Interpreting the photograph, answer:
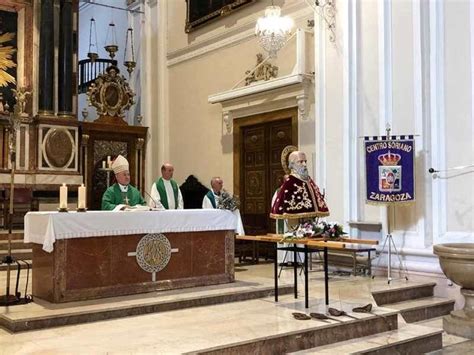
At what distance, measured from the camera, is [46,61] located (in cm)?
1148

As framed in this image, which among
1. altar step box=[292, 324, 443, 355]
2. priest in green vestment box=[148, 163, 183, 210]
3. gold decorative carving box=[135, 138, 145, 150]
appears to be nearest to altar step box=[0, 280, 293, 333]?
altar step box=[292, 324, 443, 355]

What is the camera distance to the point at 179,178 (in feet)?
40.4

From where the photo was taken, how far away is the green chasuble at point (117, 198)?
663 centimetres

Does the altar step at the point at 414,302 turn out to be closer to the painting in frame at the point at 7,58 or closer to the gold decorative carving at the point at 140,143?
the gold decorative carving at the point at 140,143

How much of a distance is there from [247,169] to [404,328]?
5564mm

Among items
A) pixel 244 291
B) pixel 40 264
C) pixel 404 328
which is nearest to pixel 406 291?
pixel 404 328

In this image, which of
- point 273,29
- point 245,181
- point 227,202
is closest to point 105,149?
point 245,181

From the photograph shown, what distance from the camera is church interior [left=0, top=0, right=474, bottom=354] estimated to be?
17.5 ft

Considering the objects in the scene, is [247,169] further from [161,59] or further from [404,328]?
[404,328]

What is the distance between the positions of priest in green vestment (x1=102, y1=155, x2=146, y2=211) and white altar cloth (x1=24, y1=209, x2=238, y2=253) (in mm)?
537

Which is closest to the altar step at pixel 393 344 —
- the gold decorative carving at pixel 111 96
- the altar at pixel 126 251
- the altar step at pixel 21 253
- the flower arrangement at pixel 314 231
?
the flower arrangement at pixel 314 231

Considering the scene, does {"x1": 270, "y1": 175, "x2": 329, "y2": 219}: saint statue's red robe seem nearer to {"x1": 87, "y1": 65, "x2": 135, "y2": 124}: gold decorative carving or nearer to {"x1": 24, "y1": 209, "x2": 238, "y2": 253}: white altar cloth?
{"x1": 24, "y1": 209, "x2": 238, "y2": 253}: white altar cloth

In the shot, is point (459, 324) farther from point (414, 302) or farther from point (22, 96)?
point (22, 96)

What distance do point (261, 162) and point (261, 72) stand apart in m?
1.60
